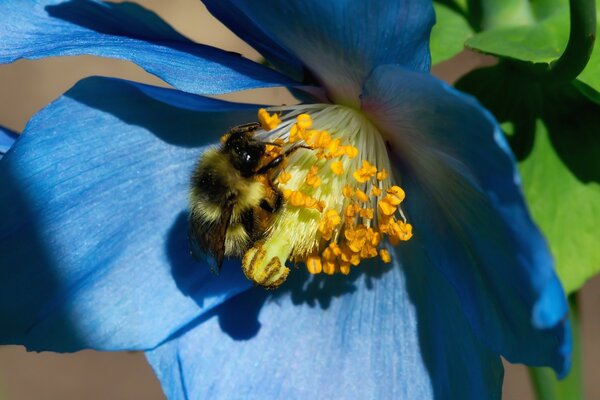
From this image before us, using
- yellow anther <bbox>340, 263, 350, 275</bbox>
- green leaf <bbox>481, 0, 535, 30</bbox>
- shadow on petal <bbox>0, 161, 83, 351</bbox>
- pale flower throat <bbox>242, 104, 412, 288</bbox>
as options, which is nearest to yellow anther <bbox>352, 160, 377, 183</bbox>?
pale flower throat <bbox>242, 104, 412, 288</bbox>

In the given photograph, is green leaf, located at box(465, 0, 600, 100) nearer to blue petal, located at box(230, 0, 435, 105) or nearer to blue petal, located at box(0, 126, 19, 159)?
blue petal, located at box(230, 0, 435, 105)

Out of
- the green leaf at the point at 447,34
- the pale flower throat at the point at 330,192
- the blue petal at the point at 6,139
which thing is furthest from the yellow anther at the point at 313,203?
the blue petal at the point at 6,139

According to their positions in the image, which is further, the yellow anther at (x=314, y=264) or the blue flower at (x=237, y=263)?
the yellow anther at (x=314, y=264)

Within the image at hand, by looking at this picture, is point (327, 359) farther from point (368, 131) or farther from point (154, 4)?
point (154, 4)

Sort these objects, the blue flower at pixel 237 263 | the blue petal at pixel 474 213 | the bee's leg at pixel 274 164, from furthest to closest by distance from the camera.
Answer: the bee's leg at pixel 274 164
the blue flower at pixel 237 263
the blue petal at pixel 474 213

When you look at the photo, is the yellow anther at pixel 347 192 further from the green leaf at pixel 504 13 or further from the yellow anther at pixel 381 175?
the green leaf at pixel 504 13

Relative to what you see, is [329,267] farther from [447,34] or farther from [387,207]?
[447,34]

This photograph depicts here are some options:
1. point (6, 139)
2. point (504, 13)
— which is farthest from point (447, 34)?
point (6, 139)

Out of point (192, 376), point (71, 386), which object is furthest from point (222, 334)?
point (71, 386)

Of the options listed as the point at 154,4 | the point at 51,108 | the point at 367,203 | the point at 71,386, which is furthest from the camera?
the point at 154,4
